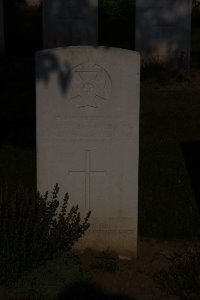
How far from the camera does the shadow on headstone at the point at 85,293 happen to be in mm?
5129

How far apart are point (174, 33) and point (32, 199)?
7.99 m

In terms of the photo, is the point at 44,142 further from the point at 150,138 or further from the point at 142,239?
the point at 150,138

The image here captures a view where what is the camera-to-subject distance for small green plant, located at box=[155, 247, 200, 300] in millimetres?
5145

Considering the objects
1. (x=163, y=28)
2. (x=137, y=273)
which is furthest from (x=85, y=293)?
(x=163, y=28)

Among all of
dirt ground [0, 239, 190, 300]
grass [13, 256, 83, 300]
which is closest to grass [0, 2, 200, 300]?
grass [13, 256, 83, 300]

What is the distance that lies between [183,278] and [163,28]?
327 inches

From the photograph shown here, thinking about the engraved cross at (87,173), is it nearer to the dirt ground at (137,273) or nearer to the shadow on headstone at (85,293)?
the dirt ground at (137,273)

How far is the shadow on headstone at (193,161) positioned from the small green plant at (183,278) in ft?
5.99

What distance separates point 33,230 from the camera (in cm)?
534

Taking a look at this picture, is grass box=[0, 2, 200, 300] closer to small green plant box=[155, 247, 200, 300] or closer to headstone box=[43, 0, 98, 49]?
small green plant box=[155, 247, 200, 300]

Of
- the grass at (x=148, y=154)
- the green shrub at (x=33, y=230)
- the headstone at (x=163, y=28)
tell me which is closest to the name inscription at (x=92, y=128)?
the green shrub at (x=33, y=230)

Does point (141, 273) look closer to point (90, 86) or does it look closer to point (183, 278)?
point (183, 278)

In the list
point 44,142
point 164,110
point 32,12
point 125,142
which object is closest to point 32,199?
point 44,142

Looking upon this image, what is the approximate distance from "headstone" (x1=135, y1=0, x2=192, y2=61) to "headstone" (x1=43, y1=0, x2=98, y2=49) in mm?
891
